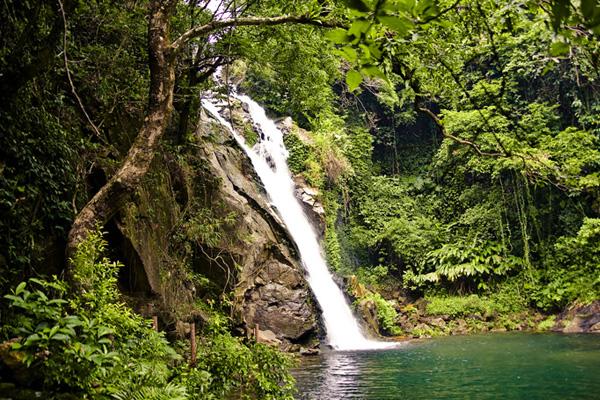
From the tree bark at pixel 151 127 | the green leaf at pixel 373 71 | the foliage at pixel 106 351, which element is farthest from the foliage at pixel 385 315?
the green leaf at pixel 373 71

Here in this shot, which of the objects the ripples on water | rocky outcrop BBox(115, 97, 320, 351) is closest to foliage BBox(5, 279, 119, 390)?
rocky outcrop BBox(115, 97, 320, 351)

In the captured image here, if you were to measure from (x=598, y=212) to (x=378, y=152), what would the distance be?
38.5 ft

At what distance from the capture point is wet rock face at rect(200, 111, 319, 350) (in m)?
11.8

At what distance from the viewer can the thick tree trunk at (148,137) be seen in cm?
464

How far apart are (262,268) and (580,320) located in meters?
11.6

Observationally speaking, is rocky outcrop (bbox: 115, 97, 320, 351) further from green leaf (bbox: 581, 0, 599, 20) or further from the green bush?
the green bush

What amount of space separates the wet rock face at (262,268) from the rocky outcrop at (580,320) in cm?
922

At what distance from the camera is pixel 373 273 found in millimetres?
21719

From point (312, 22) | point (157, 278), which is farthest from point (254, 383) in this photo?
point (312, 22)

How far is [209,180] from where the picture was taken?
10.7 meters

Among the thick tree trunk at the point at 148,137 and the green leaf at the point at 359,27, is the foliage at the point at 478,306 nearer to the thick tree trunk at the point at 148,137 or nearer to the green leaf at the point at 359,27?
the thick tree trunk at the point at 148,137

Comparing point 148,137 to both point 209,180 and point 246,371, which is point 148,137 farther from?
point 209,180

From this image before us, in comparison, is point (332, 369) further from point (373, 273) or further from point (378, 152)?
point (378, 152)

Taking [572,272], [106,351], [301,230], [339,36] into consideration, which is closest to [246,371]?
[106,351]
